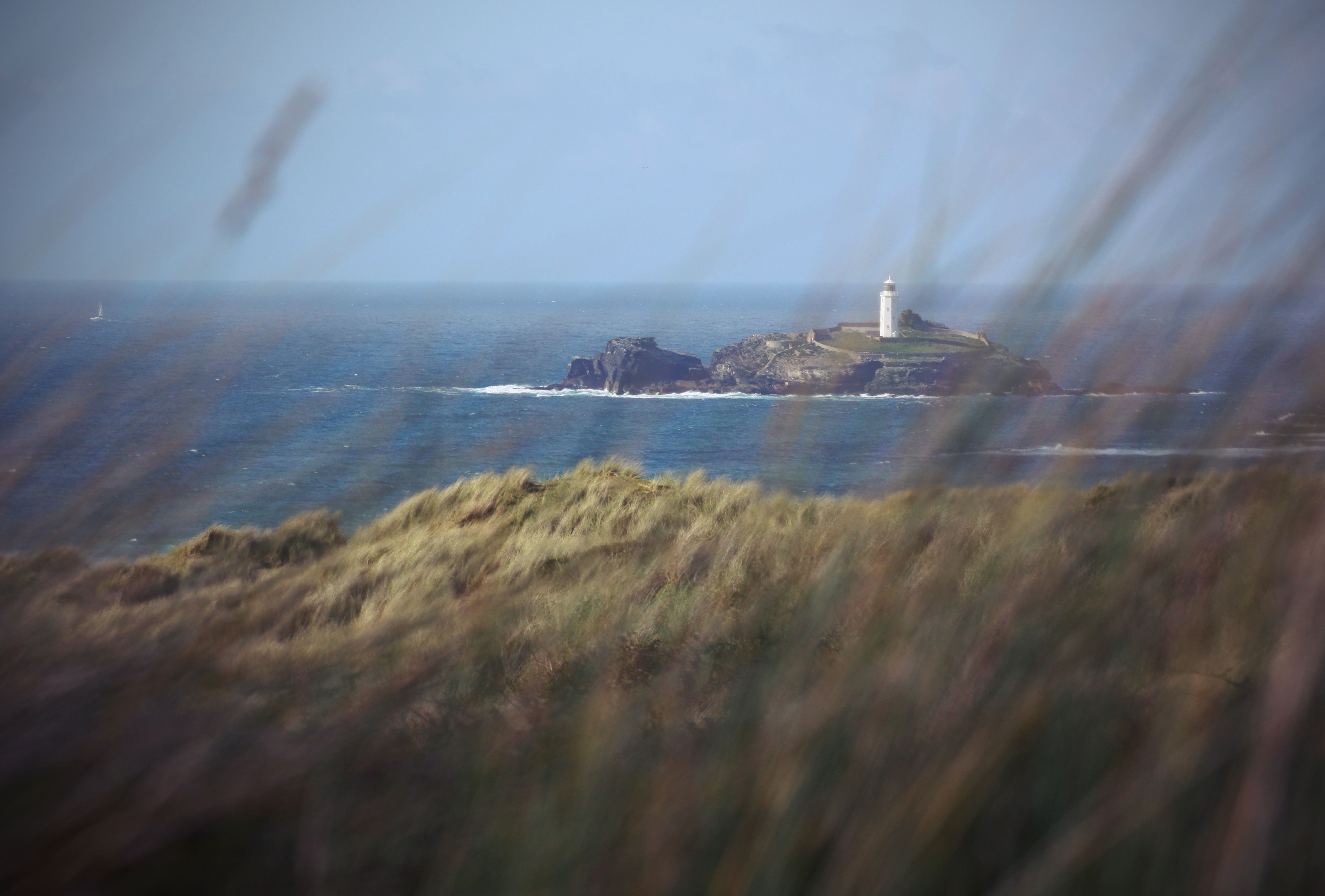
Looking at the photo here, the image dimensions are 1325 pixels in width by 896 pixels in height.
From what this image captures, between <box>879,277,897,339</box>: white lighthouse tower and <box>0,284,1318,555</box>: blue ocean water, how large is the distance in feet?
0.33

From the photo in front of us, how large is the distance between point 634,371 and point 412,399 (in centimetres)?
3160

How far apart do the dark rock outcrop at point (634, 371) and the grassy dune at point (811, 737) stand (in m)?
28.7

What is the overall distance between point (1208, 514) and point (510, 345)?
78cm

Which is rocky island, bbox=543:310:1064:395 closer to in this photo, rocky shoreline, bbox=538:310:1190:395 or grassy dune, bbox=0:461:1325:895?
rocky shoreline, bbox=538:310:1190:395

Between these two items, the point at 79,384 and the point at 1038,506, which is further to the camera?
the point at 1038,506

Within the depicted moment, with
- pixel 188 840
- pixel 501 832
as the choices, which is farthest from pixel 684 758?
pixel 188 840

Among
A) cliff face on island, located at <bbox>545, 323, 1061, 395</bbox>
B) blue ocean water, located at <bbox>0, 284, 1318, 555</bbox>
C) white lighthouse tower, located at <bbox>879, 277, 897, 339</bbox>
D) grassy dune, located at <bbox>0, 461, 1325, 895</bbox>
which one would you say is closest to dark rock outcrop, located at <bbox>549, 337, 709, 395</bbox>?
white lighthouse tower, located at <bbox>879, 277, 897, 339</bbox>

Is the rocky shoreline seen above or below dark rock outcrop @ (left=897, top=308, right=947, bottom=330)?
below

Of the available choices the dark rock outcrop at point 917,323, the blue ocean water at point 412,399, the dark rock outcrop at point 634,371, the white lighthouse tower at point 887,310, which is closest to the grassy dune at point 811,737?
the blue ocean water at point 412,399

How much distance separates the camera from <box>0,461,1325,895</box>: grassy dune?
2.38ft

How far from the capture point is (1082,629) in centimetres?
86

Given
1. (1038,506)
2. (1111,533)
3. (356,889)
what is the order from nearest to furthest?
1. (356,889)
2. (1111,533)
3. (1038,506)

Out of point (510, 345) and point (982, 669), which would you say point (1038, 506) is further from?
point (510, 345)

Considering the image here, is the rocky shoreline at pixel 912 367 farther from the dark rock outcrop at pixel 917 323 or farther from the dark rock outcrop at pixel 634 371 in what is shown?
the dark rock outcrop at pixel 634 371
